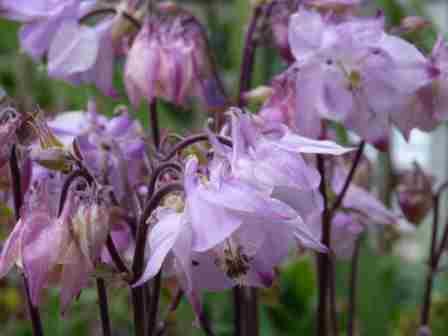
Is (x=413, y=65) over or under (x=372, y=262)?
over

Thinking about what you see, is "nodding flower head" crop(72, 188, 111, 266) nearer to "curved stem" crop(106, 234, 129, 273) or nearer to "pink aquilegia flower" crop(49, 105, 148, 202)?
"curved stem" crop(106, 234, 129, 273)

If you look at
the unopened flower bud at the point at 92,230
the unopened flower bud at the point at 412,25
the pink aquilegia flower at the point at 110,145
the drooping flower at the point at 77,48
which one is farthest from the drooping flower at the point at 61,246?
the unopened flower bud at the point at 412,25

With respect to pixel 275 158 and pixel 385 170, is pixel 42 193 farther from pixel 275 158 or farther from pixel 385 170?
pixel 385 170

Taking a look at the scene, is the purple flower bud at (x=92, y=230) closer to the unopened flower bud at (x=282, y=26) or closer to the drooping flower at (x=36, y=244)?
the drooping flower at (x=36, y=244)

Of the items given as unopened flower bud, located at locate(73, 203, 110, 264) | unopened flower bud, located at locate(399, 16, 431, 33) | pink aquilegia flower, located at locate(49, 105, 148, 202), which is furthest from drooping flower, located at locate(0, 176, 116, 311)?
unopened flower bud, located at locate(399, 16, 431, 33)

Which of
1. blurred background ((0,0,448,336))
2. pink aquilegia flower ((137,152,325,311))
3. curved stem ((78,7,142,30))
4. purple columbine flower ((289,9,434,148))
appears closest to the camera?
pink aquilegia flower ((137,152,325,311))

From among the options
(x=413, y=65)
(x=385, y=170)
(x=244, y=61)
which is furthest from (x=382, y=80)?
(x=385, y=170)
